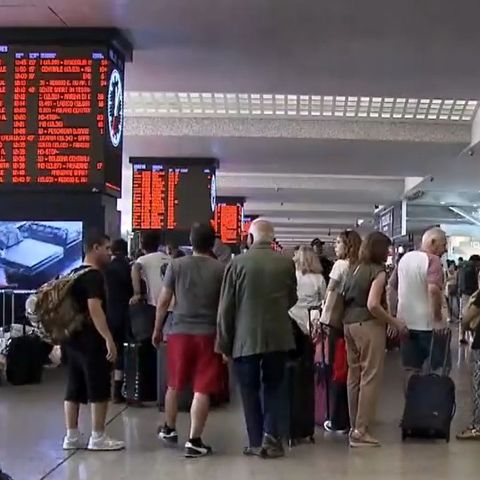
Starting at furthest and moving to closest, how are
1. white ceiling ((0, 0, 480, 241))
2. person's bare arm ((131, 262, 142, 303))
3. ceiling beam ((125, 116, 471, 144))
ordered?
ceiling beam ((125, 116, 471, 144)), person's bare arm ((131, 262, 142, 303)), white ceiling ((0, 0, 480, 241))

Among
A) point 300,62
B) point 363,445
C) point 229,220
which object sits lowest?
point 363,445

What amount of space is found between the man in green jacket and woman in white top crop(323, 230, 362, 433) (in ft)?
2.74

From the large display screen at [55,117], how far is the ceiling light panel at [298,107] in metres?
4.60

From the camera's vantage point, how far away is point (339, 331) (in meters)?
7.02

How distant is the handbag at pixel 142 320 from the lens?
27.3 feet

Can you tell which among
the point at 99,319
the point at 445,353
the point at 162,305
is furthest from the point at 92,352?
the point at 445,353

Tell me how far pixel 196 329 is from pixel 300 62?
4.50 m

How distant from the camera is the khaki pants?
21.5 feet

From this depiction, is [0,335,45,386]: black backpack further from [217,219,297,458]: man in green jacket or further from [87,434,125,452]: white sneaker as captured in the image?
[217,219,297,458]: man in green jacket

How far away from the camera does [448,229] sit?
3409 cm

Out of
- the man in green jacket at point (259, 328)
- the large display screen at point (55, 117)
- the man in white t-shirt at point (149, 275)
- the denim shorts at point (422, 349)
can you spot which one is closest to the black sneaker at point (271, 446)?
the man in green jacket at point (259, 328)

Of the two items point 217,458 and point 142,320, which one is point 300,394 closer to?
point 217,458

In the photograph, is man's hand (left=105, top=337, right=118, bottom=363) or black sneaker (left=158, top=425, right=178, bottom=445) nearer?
man's hand (left=105, top=337, right=118, bottom=363)

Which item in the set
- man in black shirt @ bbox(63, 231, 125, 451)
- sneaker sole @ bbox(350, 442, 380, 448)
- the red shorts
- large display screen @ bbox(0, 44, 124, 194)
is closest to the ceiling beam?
large display screen @ bbox(0, 44, 124, 194)
